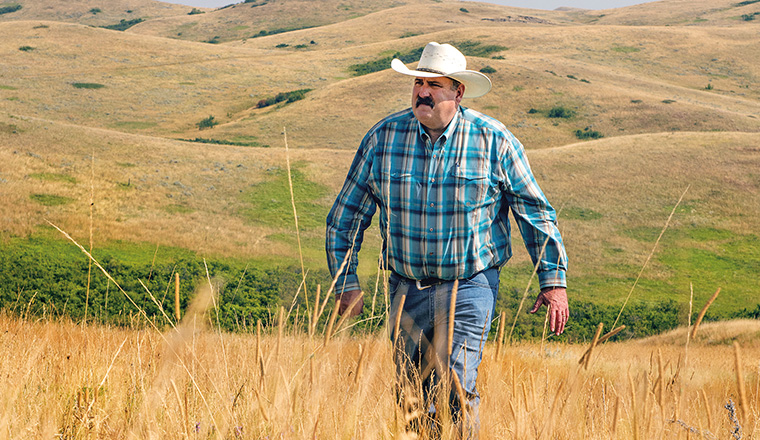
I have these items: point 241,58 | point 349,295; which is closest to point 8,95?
point 241,58

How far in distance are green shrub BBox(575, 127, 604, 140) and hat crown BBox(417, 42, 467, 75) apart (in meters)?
49.1

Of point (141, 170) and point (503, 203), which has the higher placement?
point (503, 203)

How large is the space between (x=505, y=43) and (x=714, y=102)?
108 feet

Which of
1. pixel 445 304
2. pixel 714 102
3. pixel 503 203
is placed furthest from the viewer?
pixel 714 102

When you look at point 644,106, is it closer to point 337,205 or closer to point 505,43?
point 505,43

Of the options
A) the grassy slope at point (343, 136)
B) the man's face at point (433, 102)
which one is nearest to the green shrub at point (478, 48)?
the grassy slope at point (343, 136)

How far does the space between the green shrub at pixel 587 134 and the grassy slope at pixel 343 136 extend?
0.91 m

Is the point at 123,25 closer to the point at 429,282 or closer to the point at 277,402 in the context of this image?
the point at 429,282

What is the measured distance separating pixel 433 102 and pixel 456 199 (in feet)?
1.73

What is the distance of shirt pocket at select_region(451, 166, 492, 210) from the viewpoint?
3.41 m

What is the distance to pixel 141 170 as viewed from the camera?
21859 millimetres

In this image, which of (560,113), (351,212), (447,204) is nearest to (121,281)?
(351,212)

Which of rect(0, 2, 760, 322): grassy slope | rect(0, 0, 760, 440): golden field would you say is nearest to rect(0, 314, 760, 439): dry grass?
rect(0, 0, 760, 440): golden field

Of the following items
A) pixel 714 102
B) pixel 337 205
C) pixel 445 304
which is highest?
pixel 337 205
